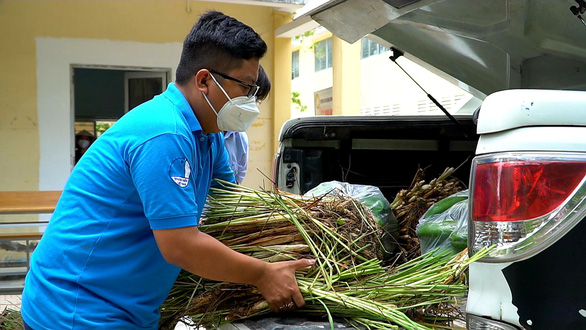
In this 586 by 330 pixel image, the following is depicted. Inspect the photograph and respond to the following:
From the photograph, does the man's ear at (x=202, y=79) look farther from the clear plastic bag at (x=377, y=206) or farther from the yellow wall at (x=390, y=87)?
the yellow wall at (x=390, y=87)

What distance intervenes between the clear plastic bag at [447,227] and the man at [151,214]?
0.66 metres

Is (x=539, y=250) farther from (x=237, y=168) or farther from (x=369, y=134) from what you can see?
(x=237, y=168)

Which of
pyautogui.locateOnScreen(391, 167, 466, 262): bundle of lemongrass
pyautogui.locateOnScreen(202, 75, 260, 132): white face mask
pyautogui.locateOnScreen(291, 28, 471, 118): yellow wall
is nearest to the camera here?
pyautogui.locateOnScreen(202, 75, 260, 132): white face mask

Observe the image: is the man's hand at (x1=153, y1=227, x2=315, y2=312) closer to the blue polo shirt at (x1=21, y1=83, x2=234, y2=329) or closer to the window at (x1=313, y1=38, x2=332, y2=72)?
the blue polo shirt at (x1=21, y1=83, x2=234, y2=329)

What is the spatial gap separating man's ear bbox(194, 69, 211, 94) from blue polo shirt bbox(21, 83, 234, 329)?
7cm

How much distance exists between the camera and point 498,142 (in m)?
1.72

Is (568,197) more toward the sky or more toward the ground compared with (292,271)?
more toward the sky

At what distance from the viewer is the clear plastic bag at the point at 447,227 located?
2.42 metres

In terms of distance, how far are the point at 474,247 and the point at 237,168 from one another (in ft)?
10.6

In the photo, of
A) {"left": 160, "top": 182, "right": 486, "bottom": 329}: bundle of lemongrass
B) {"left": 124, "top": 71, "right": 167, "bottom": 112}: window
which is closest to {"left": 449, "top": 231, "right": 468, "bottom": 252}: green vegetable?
{"left": 160, "top": 182, "right": 486, "bottom": 329}: bundle of lemongrass

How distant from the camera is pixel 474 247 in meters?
1.79

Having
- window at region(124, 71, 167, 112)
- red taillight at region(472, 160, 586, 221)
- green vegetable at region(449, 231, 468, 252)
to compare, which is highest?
window at region(124, 71, 167, 112)

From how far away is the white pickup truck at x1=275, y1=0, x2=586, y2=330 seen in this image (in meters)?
1.64

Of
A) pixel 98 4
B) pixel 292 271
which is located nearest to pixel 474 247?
pixel 292 271
